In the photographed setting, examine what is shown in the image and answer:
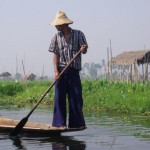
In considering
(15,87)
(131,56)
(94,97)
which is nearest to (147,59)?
(131,56)

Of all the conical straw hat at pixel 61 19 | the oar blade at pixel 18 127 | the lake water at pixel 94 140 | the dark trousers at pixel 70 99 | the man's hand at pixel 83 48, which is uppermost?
the conical straw hat at pixel 61 19

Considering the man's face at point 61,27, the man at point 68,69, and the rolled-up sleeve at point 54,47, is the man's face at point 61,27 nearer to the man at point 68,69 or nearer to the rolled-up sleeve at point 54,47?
the man at point 68,69

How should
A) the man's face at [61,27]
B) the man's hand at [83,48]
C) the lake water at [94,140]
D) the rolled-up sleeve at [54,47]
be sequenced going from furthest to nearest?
the rolled-up sleeve at [54,47]
the man's face at [61,27]
the man's hand at [83,48]
the lake water at [94,140]

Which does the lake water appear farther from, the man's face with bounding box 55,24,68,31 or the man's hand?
the man's face with bounding box 55,24,68,31

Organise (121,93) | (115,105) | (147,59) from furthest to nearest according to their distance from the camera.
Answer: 1. (147,59)
2. (121,93)
3. (115,105)

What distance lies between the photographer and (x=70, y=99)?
21.3ft

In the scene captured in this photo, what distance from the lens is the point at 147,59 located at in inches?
908

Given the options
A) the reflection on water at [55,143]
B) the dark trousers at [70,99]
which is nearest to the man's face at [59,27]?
the dark trousers at [70,99]

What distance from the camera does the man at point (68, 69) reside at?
248 inches

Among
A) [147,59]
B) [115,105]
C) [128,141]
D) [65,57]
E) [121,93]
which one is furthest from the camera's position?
[147,59]

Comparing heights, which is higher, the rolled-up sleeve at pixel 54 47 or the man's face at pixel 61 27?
the man's face at pixel 61 27

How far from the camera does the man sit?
248 inches

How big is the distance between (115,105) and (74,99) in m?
5.45

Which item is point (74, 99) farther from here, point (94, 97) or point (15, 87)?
point (15, 87)
